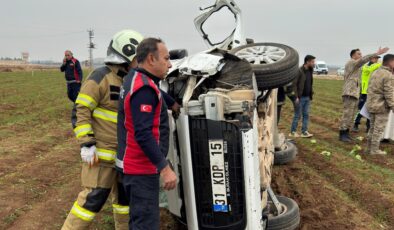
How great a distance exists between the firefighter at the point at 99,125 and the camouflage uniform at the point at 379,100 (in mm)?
5173

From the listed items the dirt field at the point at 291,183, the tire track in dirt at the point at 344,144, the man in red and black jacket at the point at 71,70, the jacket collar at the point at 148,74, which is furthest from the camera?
the man in red and black jacket at the point at 71,70

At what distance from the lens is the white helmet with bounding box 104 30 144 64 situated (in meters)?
3.19

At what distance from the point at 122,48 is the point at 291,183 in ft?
11.1

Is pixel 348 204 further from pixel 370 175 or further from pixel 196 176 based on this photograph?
pixel 196 176

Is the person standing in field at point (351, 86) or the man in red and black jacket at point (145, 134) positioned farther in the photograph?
the person standing in field at point (351, 86)

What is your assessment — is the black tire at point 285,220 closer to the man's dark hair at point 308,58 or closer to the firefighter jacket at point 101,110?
the firefighter jacket at point 101,110

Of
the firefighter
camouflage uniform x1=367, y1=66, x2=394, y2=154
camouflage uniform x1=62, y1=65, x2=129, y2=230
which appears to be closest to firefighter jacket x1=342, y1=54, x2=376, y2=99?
camouflage uniform x1=367, y1=66, x2=394, y2=154

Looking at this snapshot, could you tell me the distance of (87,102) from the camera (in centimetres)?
314

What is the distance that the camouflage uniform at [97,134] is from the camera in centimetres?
314

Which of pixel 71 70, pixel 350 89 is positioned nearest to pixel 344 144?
pixel 350 89

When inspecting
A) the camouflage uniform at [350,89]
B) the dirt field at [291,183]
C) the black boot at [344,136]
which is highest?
the camouflage uniform at [350,89]

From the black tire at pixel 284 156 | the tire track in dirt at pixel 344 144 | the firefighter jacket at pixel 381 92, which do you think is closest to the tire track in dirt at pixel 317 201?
the black tire at pixel 284 156

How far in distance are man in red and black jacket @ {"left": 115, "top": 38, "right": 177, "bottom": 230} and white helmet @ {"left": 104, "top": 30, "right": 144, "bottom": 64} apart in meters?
0.52

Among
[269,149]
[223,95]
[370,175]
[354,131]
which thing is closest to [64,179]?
[269,149]
